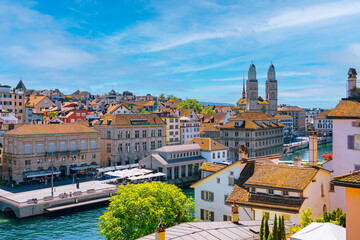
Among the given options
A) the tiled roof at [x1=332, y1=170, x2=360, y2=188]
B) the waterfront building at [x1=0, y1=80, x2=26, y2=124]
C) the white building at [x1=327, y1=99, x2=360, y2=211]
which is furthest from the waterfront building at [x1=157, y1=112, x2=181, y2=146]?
the tiled roof at [x1=332, y1=170, x2=360, y2=188]

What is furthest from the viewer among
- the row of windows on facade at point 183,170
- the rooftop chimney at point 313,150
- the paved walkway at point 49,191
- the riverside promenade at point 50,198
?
the row of windows on facade at point 183,170

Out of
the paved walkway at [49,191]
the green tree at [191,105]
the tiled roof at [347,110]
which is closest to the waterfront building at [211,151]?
the paved walkway at [49,191]

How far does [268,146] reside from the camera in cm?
11312

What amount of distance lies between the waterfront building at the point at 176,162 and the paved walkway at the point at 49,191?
40.9ft

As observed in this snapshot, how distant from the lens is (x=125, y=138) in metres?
89.8

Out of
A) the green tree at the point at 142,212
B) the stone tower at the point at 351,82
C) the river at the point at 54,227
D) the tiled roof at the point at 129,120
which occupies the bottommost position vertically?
the river at the point at 54,227

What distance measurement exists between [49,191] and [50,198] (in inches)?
282

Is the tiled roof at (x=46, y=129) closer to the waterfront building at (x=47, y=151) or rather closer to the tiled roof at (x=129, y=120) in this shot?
the waterfront building at (x=47, y=151)

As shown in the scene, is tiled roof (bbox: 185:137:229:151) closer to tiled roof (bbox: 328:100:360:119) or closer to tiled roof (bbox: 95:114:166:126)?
tiled roof (bbox: 95:114:166:126)

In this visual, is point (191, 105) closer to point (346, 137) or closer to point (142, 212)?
point (142, 212)

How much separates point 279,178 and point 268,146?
283ft

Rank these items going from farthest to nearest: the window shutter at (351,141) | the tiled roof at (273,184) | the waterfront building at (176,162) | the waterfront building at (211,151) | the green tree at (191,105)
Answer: the green tree at (191,105) < the waterfront building at (211,151) < the waterfront building at (176,162) < the window shutter at (351,141) < the tiled roof at (273,184)

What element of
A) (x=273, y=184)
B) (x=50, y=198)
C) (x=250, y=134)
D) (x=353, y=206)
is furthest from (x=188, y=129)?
(x=353, y=206)

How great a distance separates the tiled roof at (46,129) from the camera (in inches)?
2771
